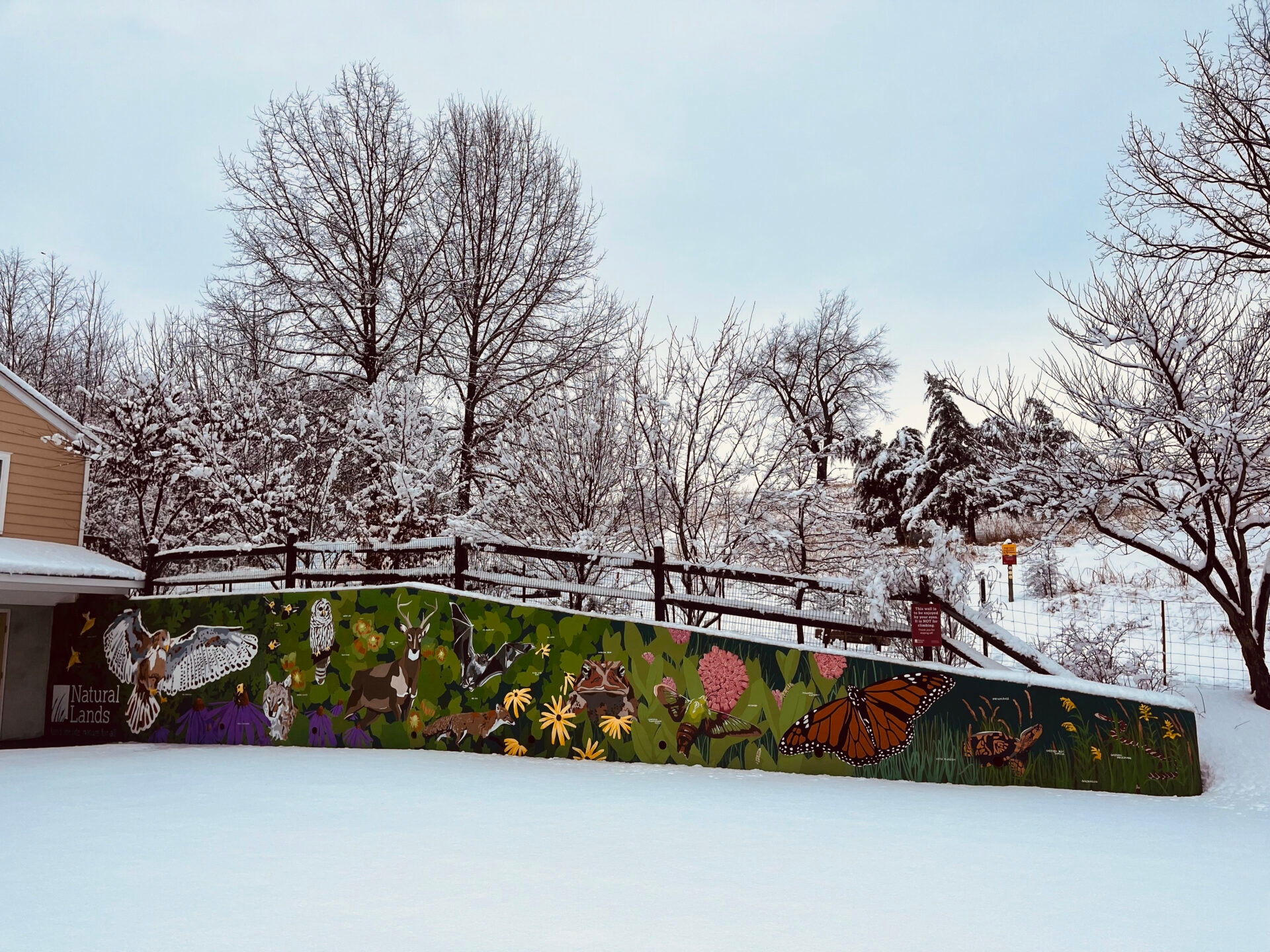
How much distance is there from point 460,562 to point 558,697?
6.83 ft

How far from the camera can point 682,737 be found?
825cm

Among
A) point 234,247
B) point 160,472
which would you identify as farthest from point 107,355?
point 160,472

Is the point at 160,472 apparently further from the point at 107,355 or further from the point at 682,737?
the point at 107,355

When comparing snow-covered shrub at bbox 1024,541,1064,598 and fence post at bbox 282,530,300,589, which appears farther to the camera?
snow-covered shrub at bbox 1024,541,1064,598

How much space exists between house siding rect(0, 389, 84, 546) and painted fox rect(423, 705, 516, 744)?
307 inches

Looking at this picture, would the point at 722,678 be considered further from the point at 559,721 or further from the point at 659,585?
the point at 559,721

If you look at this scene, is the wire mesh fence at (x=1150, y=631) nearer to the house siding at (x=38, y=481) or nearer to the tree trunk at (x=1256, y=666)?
the tree trunk at (x=1256, y=666)

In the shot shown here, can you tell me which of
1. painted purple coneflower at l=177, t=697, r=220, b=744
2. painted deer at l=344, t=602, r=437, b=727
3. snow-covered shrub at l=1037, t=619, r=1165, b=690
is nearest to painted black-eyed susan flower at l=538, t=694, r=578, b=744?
painted deer at l=344, t=602, r=437, b=727

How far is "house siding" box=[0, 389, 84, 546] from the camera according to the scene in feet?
39.9

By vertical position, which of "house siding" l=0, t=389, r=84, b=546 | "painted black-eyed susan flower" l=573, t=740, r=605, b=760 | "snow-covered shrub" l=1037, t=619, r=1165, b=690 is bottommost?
"painted black-eyed susan flower" l=573, t=740, r=605, b=760

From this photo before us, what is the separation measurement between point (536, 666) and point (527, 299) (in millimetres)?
9230

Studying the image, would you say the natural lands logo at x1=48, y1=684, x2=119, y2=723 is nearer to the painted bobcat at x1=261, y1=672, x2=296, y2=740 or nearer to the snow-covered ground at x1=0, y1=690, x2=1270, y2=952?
the painted bobcat at x1=261, y1=672, x2=296, y2=740

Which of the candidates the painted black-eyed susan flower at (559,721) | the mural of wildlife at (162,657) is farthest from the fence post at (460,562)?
the mural of wildlife at (162,657)

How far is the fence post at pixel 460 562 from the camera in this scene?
9.59m
